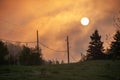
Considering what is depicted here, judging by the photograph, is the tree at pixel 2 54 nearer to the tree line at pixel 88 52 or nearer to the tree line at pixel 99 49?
the tree line at pixel 88 52

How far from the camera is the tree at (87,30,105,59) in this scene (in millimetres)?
91275

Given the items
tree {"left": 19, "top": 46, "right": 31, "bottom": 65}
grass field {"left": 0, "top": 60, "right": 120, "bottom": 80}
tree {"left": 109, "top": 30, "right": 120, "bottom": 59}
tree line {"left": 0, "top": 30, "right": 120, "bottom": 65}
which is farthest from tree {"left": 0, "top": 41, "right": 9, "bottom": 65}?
tree {"left": 109, "top": 30, "right": 120, "bottom": 59}

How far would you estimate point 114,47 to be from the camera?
84.8 meters

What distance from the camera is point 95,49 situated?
93.2 m

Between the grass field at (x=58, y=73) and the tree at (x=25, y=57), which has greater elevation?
the tree at (x=25, y=57)

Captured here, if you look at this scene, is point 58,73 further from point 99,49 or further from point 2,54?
point 99,49

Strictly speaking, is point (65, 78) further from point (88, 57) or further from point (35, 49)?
point (88, 57)

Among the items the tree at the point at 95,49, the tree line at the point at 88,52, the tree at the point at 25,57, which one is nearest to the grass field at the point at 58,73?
the tree line at the point at 88,52

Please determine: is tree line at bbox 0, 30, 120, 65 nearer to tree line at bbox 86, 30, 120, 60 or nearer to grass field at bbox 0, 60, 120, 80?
tree line at bbox 86, 30, 120, 60

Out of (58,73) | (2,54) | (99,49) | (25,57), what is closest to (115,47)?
(99,49)

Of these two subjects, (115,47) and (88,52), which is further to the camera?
(88,52)

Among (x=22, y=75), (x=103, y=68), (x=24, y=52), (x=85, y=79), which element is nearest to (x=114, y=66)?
(x=103, y=68)

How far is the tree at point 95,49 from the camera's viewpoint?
9128 centimetres

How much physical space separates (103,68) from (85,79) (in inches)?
499
